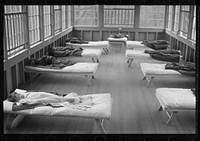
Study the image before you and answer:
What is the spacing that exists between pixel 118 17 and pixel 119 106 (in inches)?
254

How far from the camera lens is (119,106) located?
3691 millimetres

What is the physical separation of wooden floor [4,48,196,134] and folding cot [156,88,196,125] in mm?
223

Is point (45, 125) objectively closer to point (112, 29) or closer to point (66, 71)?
point (66, 71)

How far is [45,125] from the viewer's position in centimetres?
300

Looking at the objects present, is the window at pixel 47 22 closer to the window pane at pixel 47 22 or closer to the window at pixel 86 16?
the window pane at pixel 47 22

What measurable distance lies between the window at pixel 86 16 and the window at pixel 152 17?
1.73 m

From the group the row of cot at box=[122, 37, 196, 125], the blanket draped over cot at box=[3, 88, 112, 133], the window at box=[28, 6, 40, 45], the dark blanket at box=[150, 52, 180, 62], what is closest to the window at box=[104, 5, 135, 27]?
the row of cot at box=[122, 37, 196, 125]

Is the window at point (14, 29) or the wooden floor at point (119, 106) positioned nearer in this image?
the wooden floor at point (119, 106)

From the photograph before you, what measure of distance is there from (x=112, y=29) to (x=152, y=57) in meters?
3.78

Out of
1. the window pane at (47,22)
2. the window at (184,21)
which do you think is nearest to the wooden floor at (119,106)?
the window pane at (47,22)

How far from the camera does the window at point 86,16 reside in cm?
959

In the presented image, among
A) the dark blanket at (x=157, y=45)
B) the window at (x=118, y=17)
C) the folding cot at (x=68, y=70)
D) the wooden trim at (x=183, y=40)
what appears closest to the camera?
the folding cot at (x=68, y=70)

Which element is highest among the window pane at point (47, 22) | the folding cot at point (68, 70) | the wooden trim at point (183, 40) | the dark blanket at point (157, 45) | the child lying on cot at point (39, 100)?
the window pane at point (47, 22)
